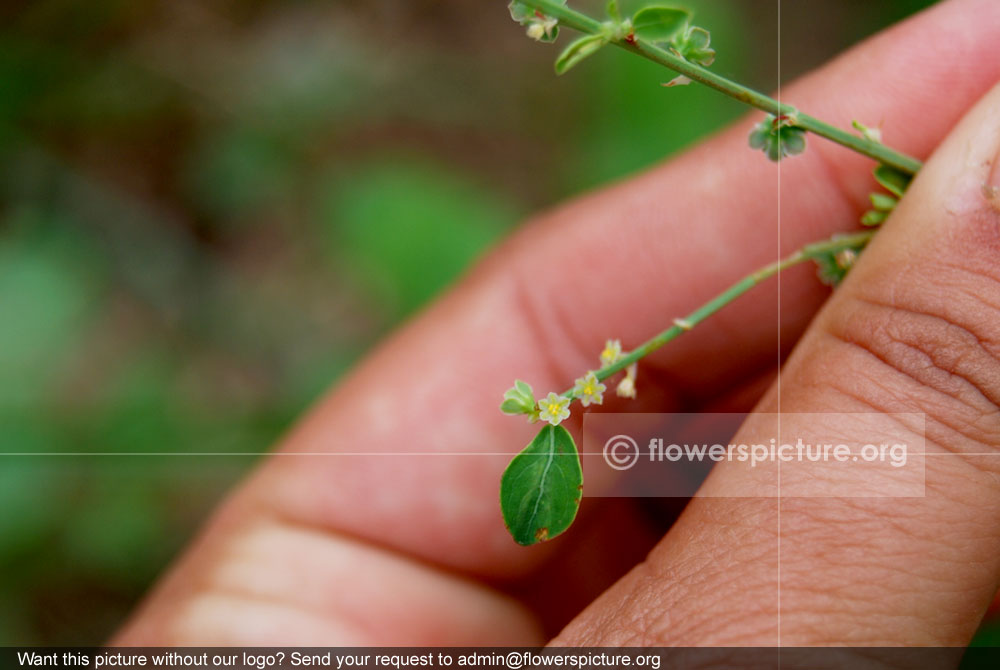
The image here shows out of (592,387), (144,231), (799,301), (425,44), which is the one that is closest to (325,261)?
(144,231)

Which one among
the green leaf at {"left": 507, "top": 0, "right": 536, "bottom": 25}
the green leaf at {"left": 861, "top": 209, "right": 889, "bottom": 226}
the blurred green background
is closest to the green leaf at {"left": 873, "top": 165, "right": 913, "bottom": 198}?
the green leaf at {"left": 861, "top": 209, "right": 889, "bottom": 226}

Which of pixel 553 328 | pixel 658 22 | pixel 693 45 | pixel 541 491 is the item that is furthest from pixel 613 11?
pixel 553 328

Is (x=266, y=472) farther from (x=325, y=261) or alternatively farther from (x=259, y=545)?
(x=325, y=261)

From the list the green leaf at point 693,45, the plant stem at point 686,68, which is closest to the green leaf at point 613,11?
the plant stem at point 686,68

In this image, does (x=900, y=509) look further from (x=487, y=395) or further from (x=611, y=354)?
(x=487, y=395)

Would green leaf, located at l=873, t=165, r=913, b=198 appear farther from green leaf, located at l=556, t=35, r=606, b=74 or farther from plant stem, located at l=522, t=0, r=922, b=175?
green leaf, located at l=556, t=35, r=606, b=74
